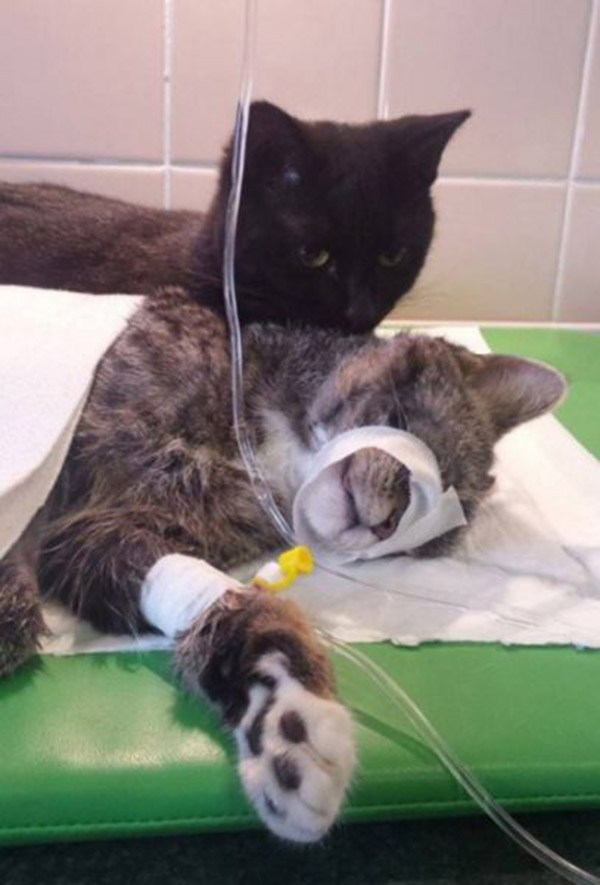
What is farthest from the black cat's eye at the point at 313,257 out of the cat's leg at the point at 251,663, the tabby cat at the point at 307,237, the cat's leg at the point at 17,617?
the cat's leg at the point at 17,617

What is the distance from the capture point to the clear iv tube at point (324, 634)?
2.01 feet

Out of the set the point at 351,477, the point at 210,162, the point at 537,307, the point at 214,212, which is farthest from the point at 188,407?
the point at 537,307

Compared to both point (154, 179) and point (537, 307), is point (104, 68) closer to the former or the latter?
point (154, 179)

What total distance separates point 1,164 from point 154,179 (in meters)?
0.23

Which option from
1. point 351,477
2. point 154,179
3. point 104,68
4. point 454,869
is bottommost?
point 454,869

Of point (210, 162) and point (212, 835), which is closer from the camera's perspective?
point (212, 835)

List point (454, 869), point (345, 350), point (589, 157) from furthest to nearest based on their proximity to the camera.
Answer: point (589, 157), point (345, 350), point (454, 869)

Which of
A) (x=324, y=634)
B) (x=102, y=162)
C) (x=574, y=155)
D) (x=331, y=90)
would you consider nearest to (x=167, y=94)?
(x=102, y=162)

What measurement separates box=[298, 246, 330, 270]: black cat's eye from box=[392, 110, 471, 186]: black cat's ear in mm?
158

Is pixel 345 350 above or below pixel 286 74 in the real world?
below

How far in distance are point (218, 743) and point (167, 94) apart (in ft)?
3.53

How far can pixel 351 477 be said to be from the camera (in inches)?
31.8

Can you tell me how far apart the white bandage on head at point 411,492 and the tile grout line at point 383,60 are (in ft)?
2.65

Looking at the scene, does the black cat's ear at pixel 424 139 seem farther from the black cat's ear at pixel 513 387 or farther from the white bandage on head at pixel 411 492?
the white bandage on head at pixel 411 492
